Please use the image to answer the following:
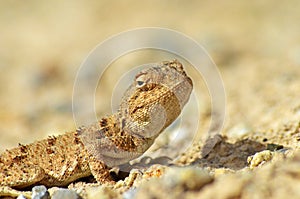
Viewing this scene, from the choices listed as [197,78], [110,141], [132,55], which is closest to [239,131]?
[110,141]

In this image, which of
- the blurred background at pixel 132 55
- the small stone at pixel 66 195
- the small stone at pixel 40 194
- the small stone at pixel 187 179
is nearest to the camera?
the small stone at pixel 187 179

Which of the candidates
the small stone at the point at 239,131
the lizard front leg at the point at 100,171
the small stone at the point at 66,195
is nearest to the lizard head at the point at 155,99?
the lizard front leg at the point at 100,171

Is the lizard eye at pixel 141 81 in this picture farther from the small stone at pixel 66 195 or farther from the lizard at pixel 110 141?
the small stone at pixel 66 195

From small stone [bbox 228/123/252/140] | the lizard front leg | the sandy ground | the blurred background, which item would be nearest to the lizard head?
the lizard front leg

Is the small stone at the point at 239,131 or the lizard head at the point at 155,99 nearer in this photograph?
the lizard head at the point at 155,99

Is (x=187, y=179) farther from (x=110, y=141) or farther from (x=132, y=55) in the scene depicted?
(x=132, y=55)

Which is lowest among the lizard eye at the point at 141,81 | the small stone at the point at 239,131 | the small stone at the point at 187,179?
the small stone at the point at 187,179
